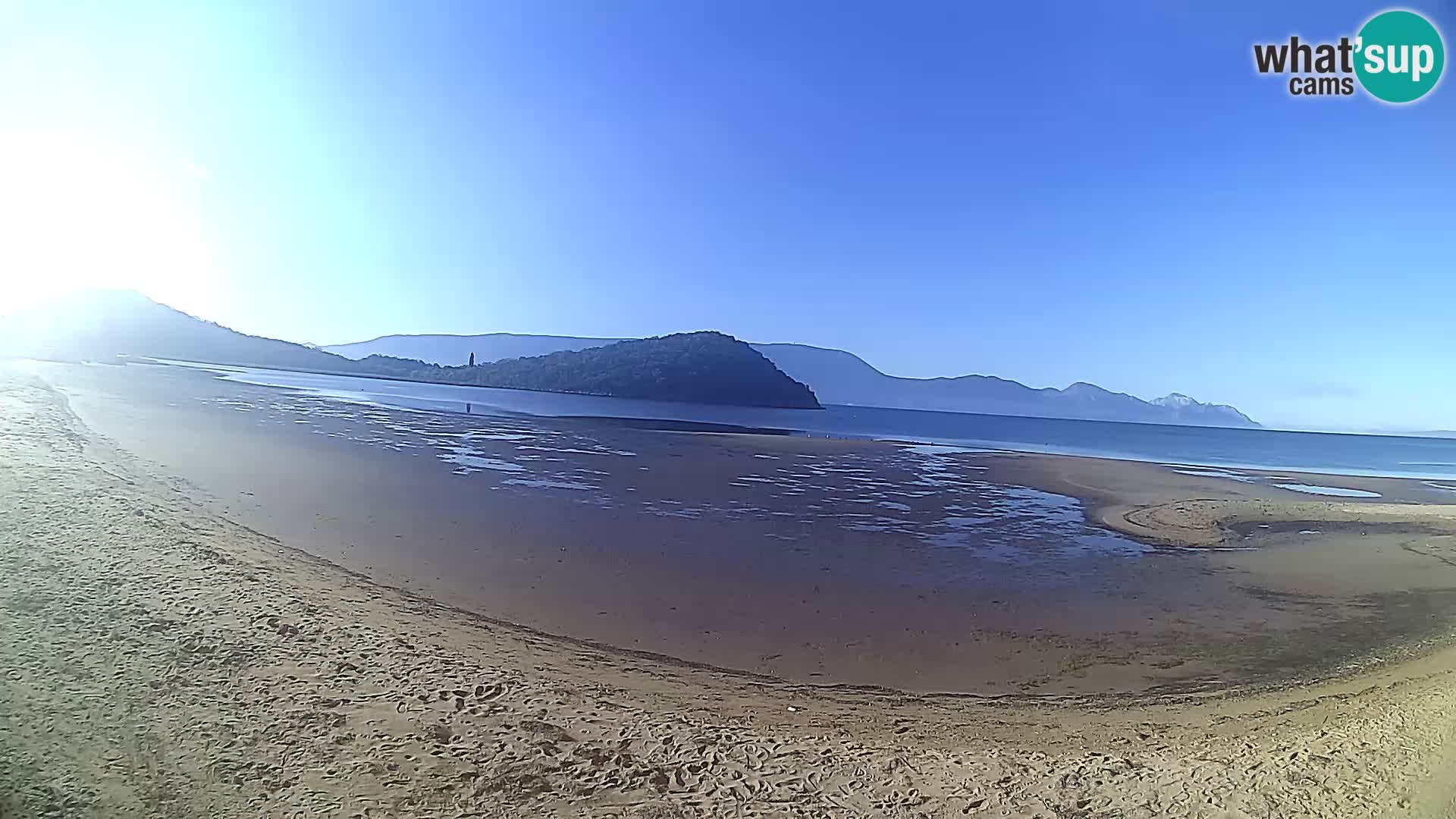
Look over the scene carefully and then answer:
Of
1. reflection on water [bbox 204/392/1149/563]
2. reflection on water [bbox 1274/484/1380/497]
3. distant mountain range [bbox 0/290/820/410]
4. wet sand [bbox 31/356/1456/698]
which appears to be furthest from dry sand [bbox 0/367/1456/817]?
distant mountain range [bbox 0/290/820/410]

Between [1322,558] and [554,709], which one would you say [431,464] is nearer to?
[554,709]

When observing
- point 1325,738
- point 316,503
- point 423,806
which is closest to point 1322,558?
point 1325,738

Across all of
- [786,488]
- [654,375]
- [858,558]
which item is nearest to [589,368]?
[654,375]

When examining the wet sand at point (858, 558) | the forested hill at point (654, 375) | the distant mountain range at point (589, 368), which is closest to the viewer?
the wet sand at point (858, 558)

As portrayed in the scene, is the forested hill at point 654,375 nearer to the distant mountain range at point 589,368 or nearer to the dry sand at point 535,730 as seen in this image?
the distant mountain range at point 589,368

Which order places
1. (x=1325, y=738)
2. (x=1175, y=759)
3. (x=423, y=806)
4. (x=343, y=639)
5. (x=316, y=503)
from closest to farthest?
(x=423, y=806) < (x=1175, y=759) < (x=1325, y=738) < (x=343, y=639) < (x=316, y=503)

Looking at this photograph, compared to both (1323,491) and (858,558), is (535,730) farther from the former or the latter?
(1323,491)

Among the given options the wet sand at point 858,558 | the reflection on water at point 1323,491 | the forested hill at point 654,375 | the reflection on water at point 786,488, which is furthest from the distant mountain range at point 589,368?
the wet sand at point 858,558
